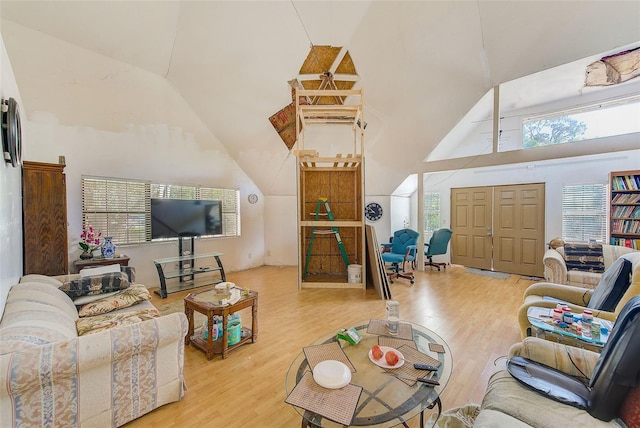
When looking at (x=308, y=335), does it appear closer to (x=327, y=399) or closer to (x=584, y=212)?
(x=327, y=399)

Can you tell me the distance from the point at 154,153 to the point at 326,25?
342cm

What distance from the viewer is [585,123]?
453cm

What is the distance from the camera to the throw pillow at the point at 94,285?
2.53 m

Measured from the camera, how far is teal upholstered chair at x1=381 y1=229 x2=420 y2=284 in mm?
4855

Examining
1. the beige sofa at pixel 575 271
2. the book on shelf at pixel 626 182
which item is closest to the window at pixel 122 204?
the beige sofa at pixel 575 271

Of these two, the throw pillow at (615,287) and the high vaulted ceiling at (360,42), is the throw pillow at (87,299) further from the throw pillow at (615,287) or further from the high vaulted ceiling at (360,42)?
the throw pillow at (615,287)

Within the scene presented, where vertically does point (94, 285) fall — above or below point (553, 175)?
below

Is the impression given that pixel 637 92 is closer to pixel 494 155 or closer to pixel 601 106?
pixel 601 106

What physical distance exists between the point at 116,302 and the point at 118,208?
2197mm

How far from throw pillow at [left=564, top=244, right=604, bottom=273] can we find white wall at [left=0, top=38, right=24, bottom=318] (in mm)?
6199

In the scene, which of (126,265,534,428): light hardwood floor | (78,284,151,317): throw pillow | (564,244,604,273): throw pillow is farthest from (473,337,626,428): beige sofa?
(564,244,604,273): throw pillow

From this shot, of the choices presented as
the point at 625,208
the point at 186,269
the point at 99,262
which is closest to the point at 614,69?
the point at 625,208

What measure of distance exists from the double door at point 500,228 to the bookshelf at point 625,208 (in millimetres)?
971

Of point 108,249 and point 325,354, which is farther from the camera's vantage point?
point 108,249
